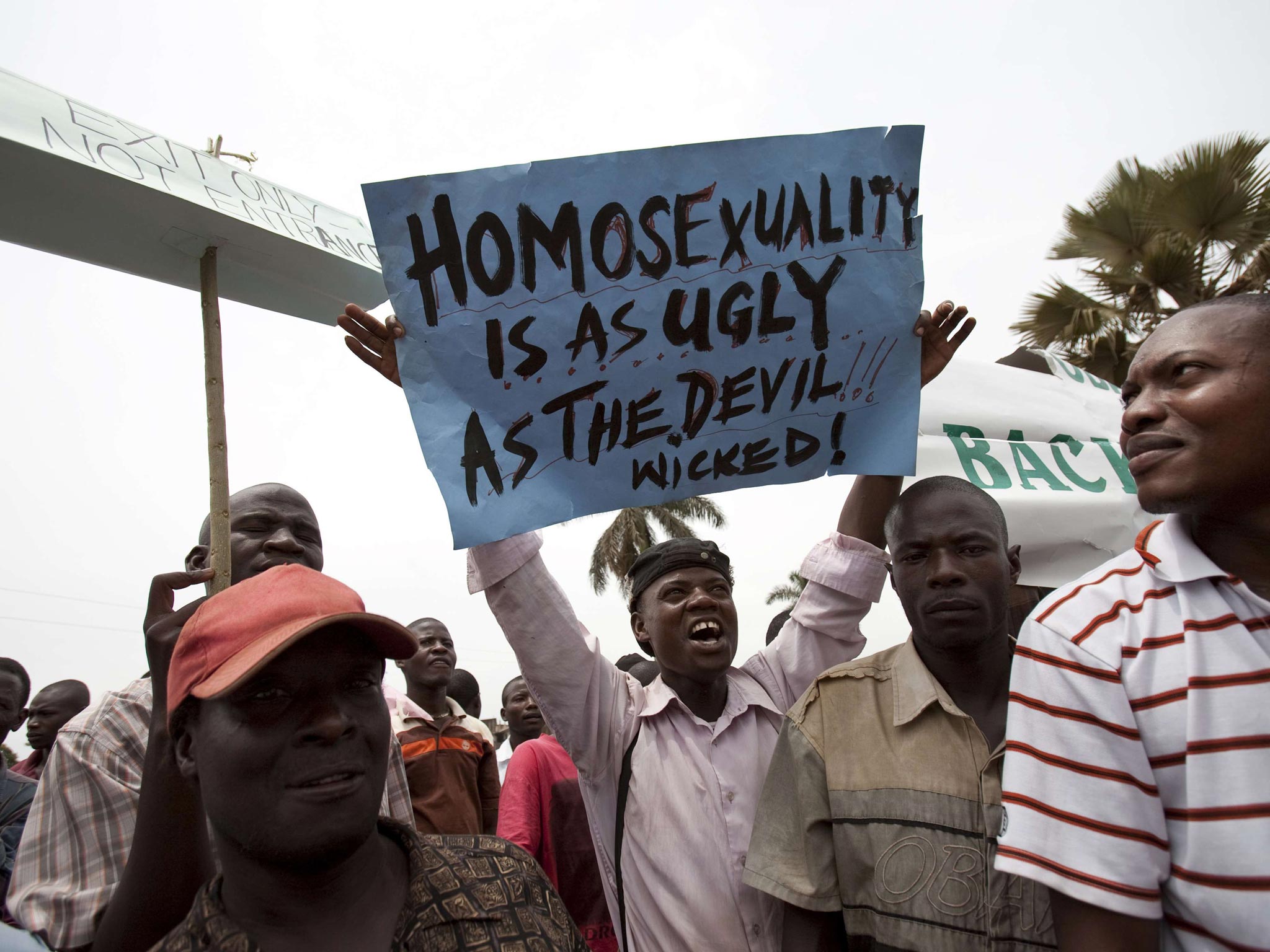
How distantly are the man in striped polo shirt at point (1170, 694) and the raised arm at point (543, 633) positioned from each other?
119cm

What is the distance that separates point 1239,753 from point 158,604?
194 cm

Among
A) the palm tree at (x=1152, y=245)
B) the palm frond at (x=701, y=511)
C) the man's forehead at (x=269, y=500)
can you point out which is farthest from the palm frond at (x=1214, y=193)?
the palm frond at (x=701, y=511)

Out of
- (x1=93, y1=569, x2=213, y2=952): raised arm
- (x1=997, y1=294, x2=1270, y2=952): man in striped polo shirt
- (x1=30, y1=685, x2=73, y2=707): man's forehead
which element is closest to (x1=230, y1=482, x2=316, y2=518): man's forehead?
(x1=93, y1=569, x2=213, y2=952): raised arm

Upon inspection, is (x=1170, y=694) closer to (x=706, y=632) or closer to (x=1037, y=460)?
(x=706, y=632)

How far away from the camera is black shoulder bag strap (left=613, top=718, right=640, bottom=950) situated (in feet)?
7.74

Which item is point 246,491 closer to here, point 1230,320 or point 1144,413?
point 1144,413

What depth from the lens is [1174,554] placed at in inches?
58.7

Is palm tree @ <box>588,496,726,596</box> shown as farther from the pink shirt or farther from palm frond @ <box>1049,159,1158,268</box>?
the pink shirt

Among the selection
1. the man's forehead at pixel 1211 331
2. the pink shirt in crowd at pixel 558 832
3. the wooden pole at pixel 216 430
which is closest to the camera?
the man's forehead at pixel 1211 331

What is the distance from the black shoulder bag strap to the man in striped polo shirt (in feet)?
3.86

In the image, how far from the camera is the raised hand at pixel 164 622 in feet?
5.53

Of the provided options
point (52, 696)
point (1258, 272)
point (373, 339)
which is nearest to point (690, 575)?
point (373, 339)

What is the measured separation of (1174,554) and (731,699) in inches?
54.5

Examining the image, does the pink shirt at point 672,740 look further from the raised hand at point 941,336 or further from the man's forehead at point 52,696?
the man's forehead at point 52,696
